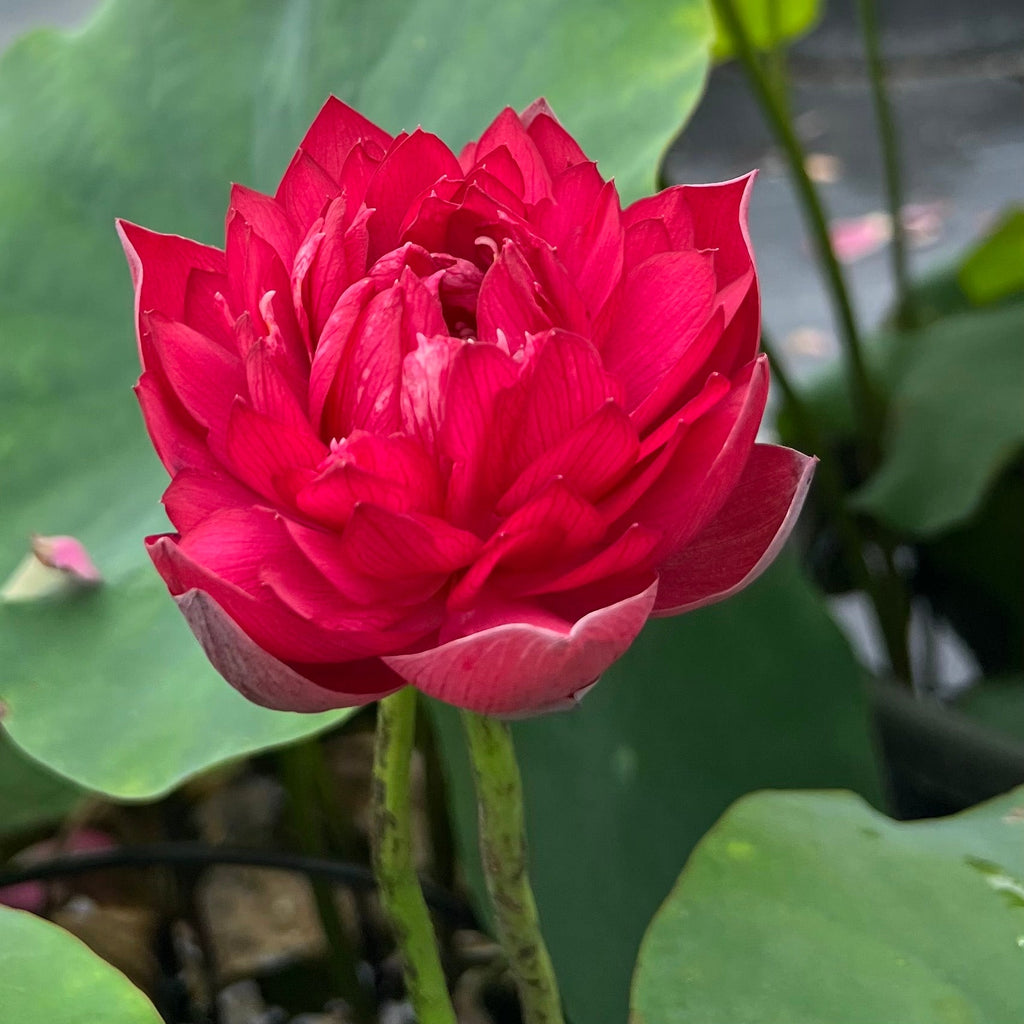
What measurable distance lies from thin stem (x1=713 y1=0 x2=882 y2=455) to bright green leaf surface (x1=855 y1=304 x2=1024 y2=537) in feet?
0.06

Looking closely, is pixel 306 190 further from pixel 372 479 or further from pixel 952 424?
pixel 952 424

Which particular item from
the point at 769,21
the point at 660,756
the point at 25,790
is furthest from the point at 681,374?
the point at 769,21

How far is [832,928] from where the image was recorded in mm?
256

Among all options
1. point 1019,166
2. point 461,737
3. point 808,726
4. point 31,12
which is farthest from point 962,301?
point 31,12

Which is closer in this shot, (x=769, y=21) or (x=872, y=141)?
(x=769, y=21)

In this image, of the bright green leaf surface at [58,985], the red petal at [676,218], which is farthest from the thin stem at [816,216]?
the bright green leaf surface at [58,985]

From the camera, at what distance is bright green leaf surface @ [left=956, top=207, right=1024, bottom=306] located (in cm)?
69

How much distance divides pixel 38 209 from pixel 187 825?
0.28 meters

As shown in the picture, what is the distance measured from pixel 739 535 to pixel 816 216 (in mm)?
425

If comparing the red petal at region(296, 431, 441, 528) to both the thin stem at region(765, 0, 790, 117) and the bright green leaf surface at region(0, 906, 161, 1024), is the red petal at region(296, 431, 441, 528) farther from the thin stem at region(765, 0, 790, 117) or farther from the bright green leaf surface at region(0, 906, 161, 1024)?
the thin stem at region(765, 0, 790, 117)

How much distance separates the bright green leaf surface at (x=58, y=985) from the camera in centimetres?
23

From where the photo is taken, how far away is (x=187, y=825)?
554mm

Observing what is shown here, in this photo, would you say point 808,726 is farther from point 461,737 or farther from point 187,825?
point 187,825

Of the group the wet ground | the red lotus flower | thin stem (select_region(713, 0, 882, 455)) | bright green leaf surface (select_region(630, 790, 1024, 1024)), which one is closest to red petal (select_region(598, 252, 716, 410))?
the red lotus flower
